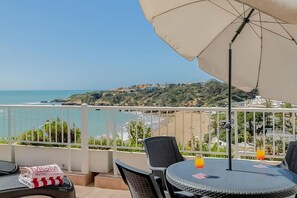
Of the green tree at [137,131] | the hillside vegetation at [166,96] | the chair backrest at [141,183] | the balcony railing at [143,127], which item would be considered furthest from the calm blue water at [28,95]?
the chair backrest at [141,183]

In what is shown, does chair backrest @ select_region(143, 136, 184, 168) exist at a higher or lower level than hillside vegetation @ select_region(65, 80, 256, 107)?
lower

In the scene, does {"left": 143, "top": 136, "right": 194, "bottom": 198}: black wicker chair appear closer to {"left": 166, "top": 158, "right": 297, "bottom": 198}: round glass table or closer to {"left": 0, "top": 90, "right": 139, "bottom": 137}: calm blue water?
{"left": 166, "top": 158, "right": 297, "bottom": 198}: round glass table

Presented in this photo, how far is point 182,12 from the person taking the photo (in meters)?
3.55

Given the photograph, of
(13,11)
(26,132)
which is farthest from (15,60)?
(26,132)

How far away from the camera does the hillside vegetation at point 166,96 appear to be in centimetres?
617

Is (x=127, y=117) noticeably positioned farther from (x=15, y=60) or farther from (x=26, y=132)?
(x=15, y=60)

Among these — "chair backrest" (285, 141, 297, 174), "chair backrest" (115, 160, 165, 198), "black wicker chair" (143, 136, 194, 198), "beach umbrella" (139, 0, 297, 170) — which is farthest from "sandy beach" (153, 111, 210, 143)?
"chair backrest" (115, 160, 165, 198)

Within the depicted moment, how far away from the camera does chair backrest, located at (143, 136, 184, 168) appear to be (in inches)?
146

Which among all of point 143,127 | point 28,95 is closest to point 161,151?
point 143,127

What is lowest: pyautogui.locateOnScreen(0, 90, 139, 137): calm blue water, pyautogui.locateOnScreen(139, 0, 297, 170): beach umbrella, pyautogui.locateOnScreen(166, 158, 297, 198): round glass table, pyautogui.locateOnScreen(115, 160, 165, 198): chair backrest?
pyautogui.locateOnScreen(166, 158, 297, 198): round glass table

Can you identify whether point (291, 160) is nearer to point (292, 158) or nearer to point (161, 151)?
point (292, 158)

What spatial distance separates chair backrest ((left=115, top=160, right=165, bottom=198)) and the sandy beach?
109 inches

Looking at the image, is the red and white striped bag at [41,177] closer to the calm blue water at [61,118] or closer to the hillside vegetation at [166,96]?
the calm blue water at [61,118]

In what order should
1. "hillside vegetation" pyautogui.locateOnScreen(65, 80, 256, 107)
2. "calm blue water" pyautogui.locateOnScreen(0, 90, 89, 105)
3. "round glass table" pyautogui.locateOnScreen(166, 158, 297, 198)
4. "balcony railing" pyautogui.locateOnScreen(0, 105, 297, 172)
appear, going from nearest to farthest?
"round glass table" pyautogui.locateOnScreen(166, 158, 297, 198) < "balcony railing" pyautogui.locateOnScreen(0, 105, 297, 172) < "hillside vegetation" pyautogui.locateOnScreen(65, 80, 256, 107) < "calm blue water" pyautogui.locateOnScreen(0, 90, 89, 105)
